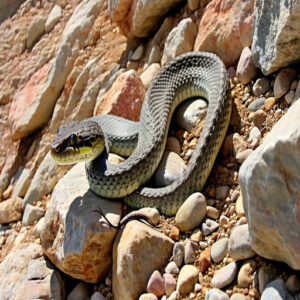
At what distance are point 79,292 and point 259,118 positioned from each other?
2.60 meters

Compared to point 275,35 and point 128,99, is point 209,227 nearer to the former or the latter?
point 275,35

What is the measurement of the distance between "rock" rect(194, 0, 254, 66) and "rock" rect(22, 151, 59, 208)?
9.60ft

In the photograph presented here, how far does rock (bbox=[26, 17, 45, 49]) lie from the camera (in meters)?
9.91

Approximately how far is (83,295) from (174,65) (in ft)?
9.85

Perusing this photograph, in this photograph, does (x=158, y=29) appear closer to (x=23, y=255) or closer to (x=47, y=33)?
(x=47, y=33)

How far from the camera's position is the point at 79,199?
5152mm

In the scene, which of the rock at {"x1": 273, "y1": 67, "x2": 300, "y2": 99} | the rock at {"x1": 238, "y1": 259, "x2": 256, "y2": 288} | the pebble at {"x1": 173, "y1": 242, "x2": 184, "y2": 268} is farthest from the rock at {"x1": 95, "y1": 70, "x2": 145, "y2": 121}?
the rock at {"x1": 238, "y1": 259, "x2": 256, "y2": 288}

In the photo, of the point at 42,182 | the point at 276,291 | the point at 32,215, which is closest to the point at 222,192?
the point at 276,291

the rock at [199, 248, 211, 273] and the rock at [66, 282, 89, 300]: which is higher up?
the rock at [199, 248, 211, 273]

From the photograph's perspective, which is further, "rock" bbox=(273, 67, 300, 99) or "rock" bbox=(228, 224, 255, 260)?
"rock" bbox=(273, 67, 300, 99)

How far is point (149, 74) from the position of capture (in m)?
7.02

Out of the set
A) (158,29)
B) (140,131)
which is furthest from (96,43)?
(140,131)

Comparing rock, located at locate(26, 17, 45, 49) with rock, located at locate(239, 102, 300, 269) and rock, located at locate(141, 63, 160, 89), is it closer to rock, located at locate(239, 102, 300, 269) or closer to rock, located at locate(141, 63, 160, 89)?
rock, located at locate(141, 63, 160, 89)

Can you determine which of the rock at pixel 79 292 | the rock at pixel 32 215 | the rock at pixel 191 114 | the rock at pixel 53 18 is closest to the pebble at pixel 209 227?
the rock at pixel 79 292
